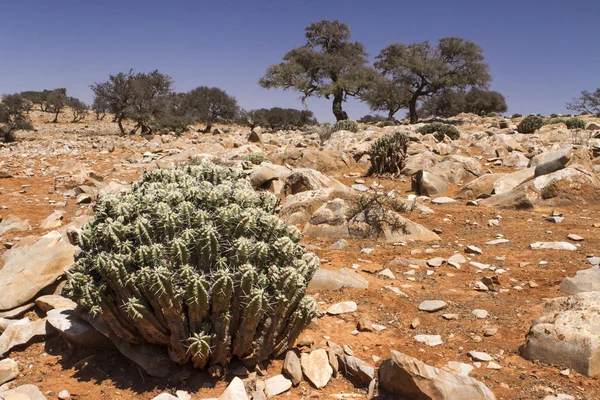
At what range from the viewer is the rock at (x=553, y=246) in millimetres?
6633

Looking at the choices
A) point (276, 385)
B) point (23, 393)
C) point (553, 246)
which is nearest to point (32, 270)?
point (23, 393)

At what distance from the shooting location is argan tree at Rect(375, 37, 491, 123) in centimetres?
3522

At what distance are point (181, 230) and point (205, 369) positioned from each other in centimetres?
115

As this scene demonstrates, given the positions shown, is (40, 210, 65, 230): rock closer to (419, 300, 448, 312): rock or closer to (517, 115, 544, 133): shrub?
(419, 300, 448, 312): rock

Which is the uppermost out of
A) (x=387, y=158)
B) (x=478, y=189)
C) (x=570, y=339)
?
(x=387, y=158)

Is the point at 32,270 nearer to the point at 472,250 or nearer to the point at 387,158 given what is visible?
the point at 472,250

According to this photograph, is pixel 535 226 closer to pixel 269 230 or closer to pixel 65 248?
pixel 269 230

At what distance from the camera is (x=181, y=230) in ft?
12.5

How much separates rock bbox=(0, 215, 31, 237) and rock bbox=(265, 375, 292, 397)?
611 centimetres

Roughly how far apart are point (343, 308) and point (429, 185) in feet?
21.5

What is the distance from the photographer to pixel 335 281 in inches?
214

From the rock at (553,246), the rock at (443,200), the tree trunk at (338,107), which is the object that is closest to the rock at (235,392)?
the rock at (553,246)

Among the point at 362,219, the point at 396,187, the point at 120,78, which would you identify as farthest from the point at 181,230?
the point at 120,78

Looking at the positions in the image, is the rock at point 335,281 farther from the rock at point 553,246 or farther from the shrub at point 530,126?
the shrub at point 530,126
